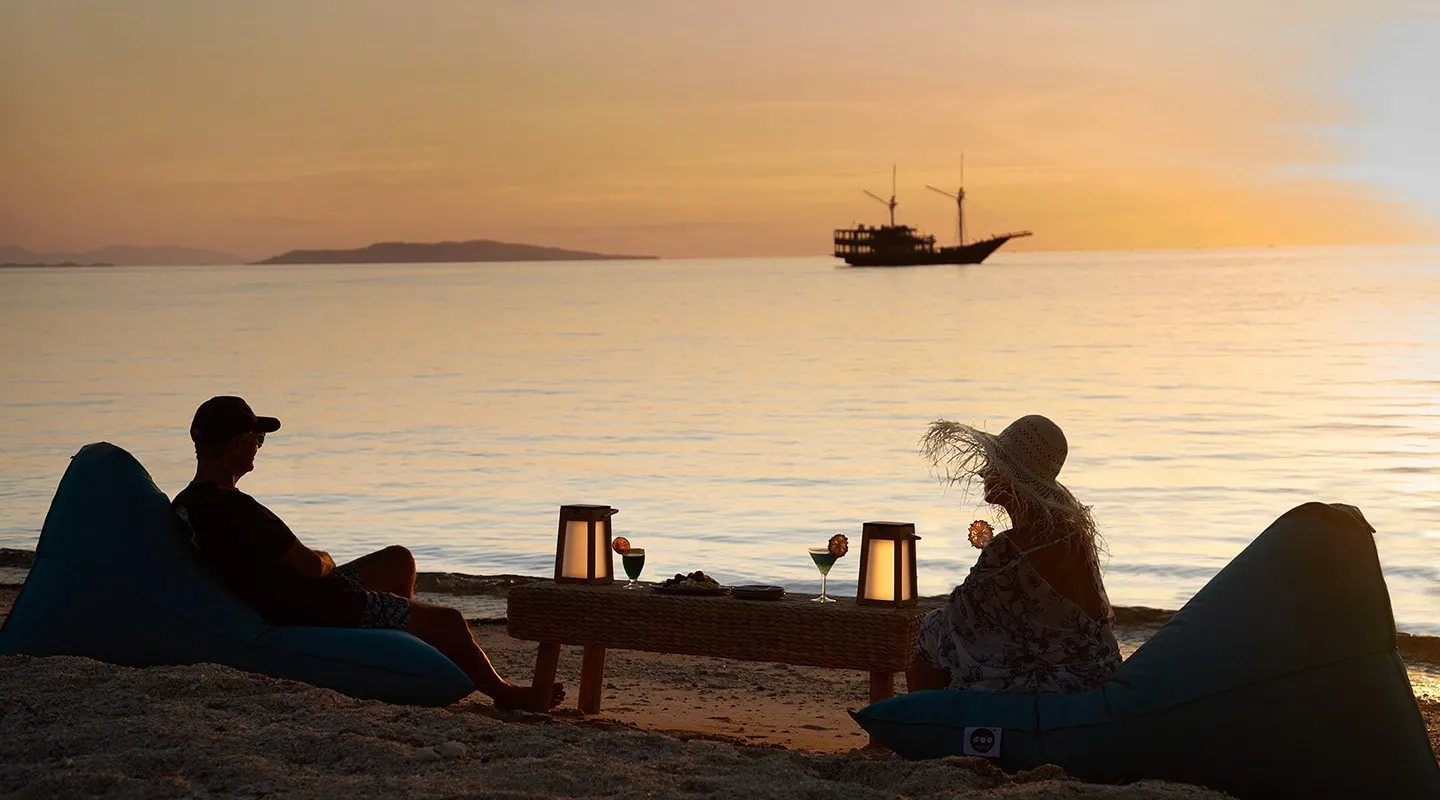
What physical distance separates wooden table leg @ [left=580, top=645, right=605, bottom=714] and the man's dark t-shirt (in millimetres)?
938

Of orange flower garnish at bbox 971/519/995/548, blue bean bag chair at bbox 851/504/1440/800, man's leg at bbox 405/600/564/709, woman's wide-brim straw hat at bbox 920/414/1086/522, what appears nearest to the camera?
blue bean bag chair at bbox 851/504/1440/800

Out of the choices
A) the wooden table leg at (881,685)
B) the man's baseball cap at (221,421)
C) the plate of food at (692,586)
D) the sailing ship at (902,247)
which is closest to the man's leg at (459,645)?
the plate of food at (692,586)

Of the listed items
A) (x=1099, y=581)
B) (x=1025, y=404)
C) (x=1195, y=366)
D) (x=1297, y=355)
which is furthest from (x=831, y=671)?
(x=1297, y=355)

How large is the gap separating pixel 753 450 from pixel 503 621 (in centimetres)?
736

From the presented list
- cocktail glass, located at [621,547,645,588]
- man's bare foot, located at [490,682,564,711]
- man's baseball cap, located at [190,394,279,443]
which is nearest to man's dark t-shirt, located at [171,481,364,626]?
man's baseball cap, located at [190,394,279,443]

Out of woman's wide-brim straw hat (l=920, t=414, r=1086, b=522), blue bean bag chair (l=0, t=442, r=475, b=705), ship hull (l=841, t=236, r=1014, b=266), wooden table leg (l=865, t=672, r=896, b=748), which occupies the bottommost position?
wooden table leg (l=865, t=672, r=896, b=748)

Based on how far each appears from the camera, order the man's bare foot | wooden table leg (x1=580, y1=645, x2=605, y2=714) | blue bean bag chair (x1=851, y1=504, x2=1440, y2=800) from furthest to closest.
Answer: wooden table leg (x1=580, y1=645, x2=605, y2=714)
the man's bare foot
blue bean bag chair (x1=851, y1=504, x2=1440, y2=800)

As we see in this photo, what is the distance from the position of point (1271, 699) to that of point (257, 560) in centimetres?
269

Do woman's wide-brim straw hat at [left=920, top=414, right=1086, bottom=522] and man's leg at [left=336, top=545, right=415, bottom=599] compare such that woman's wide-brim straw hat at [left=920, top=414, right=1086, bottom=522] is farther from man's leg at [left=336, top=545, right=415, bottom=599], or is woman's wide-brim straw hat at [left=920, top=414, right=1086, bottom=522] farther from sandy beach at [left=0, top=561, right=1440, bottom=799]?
man's leg at [left=336, top=545, right=415, bottom=599]

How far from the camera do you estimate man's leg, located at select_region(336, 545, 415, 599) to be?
15.9ft

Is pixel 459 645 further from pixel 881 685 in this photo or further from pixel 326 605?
pixel 881 685

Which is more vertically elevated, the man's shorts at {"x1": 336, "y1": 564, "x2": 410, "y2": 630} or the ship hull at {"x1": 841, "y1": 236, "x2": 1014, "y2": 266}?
the ship hull at {"x1": 841, "y1": 236, "x2": 1014, "y2": 266}

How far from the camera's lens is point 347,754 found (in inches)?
141

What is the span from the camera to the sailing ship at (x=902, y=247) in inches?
4414
